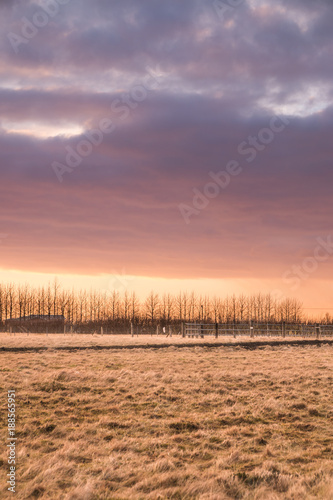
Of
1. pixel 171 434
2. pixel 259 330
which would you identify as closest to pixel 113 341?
pixel 259 330

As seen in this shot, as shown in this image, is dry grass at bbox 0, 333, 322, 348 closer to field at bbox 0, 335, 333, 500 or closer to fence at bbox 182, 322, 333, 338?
fence at bbox 182, 322, 333, 338

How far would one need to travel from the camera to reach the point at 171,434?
28.8 feet

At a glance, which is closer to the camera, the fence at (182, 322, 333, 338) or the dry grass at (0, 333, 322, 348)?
the dry grass at (0, 333, 322, 348)

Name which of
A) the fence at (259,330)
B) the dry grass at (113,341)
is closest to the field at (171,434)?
the dry grass at (113,341)

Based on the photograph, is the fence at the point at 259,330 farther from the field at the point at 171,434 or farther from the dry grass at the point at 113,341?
the field at the point at 171,434

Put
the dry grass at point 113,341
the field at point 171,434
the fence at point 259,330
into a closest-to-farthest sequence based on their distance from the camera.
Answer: the field at point 171,434
the dry grass at point 113,341
the fence at point 259,330

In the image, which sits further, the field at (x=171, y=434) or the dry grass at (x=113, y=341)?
the dry grass at (x=113, y=341)

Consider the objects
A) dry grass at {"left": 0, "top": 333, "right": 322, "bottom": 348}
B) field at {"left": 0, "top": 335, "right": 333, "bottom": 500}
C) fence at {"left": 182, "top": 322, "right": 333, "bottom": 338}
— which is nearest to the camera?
field at {"left": 0, "top": 335, "right": 333, "bottom": 500}

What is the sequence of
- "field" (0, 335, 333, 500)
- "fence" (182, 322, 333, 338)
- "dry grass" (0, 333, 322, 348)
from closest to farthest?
"field" (0, 335, 333, 500), "dry grass" (0, 333, 322, 348), "fence" (182, 322, 333, 338)

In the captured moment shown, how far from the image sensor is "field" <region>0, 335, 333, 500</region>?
620 cm

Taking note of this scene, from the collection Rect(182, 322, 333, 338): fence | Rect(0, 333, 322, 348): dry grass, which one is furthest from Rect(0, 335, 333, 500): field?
Rect(182, 322, 333, 338): fence

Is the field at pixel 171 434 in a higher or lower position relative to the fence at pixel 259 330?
higher

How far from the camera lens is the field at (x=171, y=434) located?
620 cm

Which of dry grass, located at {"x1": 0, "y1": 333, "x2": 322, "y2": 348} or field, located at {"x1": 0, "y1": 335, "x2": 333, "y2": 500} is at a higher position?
field, located at {"x1": 0, "y1": 335, "x2": 333, "y2": 500}
